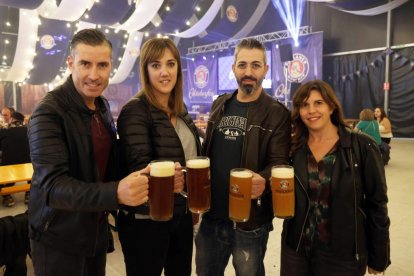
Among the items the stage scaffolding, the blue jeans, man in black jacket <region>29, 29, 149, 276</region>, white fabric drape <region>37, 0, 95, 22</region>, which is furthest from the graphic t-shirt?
the stage scaffolding

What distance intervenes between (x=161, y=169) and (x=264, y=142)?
0.70m

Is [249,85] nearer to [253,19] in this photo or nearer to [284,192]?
[284,192]

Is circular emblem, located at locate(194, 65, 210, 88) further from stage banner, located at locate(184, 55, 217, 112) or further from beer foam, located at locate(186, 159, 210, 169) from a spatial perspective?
beer foam, located at locate(186, 159, 210, 169)

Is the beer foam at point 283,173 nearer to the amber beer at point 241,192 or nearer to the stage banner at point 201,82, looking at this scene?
the amber beer at point 241,192

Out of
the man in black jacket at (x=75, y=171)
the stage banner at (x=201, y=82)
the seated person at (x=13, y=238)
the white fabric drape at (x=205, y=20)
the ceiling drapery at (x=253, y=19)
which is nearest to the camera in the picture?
the man in black jacket at (x=75, y=171)

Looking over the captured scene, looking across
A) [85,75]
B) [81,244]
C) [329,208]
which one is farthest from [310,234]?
[85,75]

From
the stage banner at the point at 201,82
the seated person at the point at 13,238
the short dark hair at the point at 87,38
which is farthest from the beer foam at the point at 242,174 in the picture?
the stage banner at the point at 201,82

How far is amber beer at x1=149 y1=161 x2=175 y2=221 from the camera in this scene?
46.9 inches

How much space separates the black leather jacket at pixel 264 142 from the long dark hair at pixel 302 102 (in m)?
0.04

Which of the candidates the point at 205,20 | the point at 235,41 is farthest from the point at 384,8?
the point at 235,41

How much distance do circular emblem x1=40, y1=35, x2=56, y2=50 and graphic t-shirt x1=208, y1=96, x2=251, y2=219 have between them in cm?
1049

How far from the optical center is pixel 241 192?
1358 millimetres

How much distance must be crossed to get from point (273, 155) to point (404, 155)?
854cm

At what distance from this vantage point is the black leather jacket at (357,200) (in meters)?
1.60
